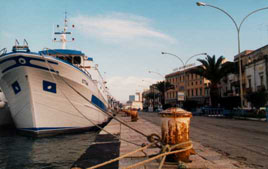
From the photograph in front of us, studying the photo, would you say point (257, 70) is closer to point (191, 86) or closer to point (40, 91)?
point (40, 91)

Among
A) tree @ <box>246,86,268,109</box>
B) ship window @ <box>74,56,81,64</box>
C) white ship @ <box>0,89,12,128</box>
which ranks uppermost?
ship window @ <box>74,56,81,64</box>

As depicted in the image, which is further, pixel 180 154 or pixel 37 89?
pixel 37 89

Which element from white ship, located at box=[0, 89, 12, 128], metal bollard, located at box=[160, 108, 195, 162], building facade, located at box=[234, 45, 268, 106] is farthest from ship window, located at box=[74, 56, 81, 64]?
building facade, located at box=[234, 45, 268, 106]

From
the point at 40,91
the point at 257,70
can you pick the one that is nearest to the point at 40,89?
the point at 40,91

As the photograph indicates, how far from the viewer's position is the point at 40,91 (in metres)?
10.8

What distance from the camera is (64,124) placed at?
38.6 ft

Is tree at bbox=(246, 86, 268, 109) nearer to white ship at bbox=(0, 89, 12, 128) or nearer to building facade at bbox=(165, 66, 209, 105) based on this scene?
white ship at bbox=(0, 89, 12, 128)

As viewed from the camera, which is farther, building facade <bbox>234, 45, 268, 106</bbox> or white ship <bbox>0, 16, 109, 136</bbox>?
building facade <bbox>234, 45, 268, 106</bbox>

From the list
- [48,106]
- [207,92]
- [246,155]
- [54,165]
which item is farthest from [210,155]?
[207,92]

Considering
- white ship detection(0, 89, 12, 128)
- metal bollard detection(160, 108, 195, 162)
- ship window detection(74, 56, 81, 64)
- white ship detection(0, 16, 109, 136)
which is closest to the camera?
metal bollard detection(160, 108, 195, 162)

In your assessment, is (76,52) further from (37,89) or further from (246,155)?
(246,155)

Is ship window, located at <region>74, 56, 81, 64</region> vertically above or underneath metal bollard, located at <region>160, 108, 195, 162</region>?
above

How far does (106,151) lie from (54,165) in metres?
1.38

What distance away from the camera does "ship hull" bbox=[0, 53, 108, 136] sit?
10445 mm
